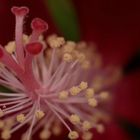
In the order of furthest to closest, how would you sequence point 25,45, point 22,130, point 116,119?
point 116,119, point 22,130, point 25,45

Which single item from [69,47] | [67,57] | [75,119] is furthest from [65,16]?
[75,119]

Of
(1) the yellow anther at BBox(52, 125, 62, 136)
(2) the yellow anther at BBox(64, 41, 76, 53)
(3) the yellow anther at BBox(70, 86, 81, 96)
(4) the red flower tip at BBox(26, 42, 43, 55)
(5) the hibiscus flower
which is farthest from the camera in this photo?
(5) the hibiscus flower

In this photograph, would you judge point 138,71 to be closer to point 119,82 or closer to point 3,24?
point 119,82

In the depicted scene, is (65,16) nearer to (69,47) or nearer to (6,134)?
(69,47)

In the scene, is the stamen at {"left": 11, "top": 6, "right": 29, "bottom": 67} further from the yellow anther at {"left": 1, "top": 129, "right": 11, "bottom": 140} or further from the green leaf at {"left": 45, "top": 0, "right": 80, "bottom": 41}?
the green leaf at {"left": 45, "top": 0, "right": 80, "bottom": 41}

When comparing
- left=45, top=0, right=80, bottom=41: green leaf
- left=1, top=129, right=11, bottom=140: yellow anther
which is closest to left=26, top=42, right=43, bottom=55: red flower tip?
left=1, top=129, right=11, bottom=140: yellow anther

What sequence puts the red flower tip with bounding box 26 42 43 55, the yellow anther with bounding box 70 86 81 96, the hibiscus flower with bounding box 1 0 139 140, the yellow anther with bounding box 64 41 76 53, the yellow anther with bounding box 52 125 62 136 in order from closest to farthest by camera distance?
the red flower tip with bounding box 26 42 43 55
the yellow anther with bounding box 70 86 81 96
the yellow anther with bounding box 64 41 76 53
the yellow anther with bounding box 52 125 62 136
the hibiscus flower with bounding box 1 0 139 140

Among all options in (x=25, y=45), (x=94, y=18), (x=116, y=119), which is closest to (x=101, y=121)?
(x=116, y=119)
